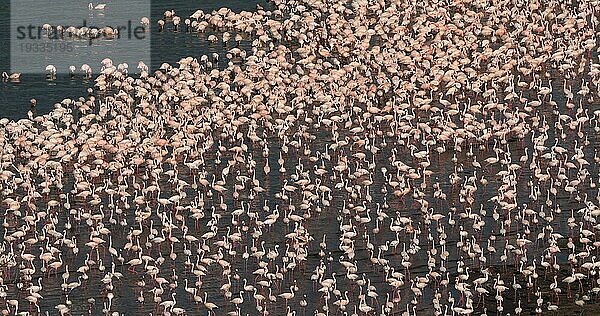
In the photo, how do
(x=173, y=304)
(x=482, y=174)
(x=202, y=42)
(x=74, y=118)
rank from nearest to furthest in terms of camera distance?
(x=173, y=304), (x=482, y=174), (x=74, y=118), (x=202, y=42)

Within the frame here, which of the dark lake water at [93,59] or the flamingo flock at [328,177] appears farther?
the dark lake water at [93,59]

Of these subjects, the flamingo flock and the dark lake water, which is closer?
the flamingo flock

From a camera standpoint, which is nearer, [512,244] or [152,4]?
[512,244]

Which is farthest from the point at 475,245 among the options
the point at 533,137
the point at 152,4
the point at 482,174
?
the point at 152,4

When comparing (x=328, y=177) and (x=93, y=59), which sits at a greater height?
(x=93, y=59)

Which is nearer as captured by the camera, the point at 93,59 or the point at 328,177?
the point at 328,177

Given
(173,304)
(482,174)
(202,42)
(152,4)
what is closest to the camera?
(173,304)

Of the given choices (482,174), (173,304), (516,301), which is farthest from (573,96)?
(173,304)

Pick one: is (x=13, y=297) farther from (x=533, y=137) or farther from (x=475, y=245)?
(x=533, y=137)
